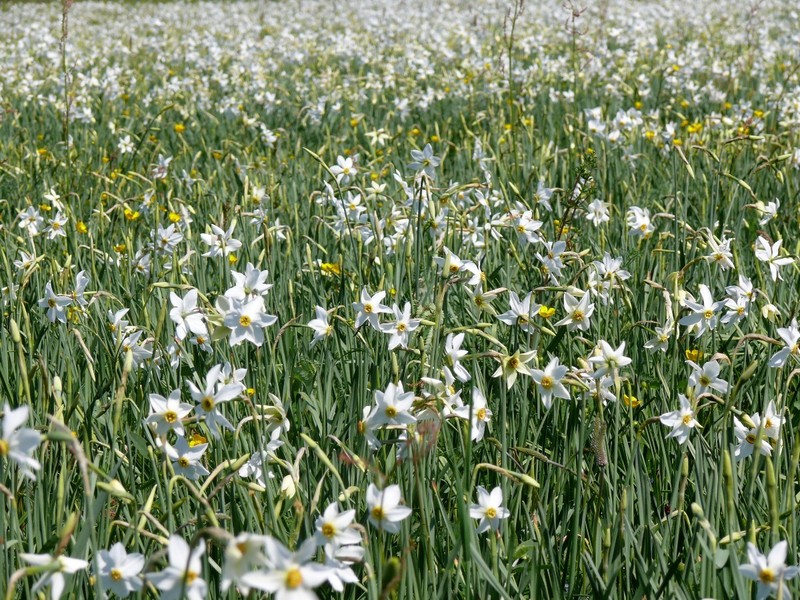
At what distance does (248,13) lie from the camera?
21.1 meters

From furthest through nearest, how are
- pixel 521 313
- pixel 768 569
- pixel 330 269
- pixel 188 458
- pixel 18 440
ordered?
1. pixel 330 269
2. pixel 521 313
3. pixel 188 458
4. pixel 768 569
5. pixel 18 440

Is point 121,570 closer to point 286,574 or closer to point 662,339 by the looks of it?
point 286,574

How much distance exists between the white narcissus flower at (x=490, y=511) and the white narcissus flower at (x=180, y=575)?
70 centimetres

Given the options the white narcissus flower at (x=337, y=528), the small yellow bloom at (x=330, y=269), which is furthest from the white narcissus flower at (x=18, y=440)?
the small yellow bloom at (x=330, y=269)

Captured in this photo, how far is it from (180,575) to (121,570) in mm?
277

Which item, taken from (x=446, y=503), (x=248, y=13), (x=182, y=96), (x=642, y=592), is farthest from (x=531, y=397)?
(x=248, y=13)

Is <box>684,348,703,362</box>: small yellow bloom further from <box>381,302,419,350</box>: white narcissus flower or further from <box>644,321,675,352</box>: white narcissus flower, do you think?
<box>381,302,419,350</box>: white narcissus flower

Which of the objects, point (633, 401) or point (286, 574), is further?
point (633, 401)

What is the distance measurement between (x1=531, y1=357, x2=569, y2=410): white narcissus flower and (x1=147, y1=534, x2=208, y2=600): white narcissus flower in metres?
0.97

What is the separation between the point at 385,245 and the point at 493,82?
4.45m

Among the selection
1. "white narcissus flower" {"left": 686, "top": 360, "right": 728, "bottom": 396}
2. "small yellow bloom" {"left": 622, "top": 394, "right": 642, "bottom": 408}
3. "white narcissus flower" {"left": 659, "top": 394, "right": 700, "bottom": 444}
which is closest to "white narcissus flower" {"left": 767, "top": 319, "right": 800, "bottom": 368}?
"white narcissus flower" {"left": 686, "top": 360, "right": 728, "bottom": 396}

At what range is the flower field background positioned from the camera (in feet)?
5.26

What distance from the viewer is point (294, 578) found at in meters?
1.00

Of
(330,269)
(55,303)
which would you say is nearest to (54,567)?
(55,303)
